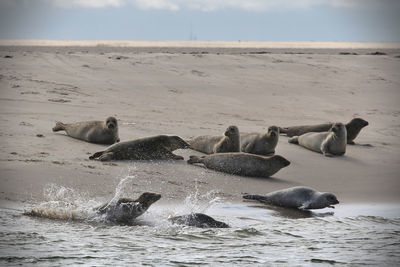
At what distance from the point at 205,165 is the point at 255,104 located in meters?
4.85

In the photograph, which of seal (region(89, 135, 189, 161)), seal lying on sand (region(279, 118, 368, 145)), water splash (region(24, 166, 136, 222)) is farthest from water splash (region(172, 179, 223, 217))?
seal lying on sand (region(279, 118, 368, 145))

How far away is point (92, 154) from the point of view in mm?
9312

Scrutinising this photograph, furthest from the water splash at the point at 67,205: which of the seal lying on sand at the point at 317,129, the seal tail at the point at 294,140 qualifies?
the seal lying on sand at the point at 317,129

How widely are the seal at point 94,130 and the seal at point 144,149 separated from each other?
80 cm

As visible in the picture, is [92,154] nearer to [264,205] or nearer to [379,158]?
[264,205]

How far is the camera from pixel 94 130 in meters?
10.1

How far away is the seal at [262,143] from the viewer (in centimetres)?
1014

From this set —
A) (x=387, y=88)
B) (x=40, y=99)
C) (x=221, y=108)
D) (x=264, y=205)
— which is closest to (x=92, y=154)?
(x=264, y=205)

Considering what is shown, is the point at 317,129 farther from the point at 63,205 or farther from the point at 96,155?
the point at 63,205

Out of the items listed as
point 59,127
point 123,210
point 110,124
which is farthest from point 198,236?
point 59,127

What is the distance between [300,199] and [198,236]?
1687 millimetres

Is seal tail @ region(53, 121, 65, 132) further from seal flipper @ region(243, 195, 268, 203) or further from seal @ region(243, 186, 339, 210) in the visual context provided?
seal @ region(243, 186, 339, 210)

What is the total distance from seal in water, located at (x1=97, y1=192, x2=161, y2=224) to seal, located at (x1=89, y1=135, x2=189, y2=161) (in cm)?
202

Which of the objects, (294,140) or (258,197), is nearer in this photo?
(258,197)
